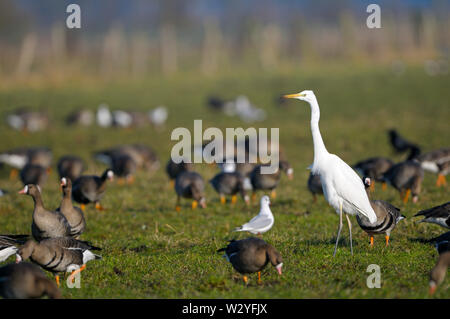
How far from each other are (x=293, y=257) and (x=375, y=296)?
1.72m

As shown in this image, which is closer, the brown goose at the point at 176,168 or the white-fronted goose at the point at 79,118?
the brown goose at the point at 176,168

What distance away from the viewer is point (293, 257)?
308 inches

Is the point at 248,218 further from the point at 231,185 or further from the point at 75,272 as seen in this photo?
the point at 75,272

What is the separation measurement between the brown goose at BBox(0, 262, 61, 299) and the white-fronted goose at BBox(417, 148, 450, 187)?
32.4ft

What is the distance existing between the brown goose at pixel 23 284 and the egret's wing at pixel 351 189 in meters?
4.17

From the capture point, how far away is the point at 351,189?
26.4 ft

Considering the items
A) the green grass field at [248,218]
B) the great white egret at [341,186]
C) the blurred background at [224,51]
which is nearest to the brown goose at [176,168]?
the green grass field at [248,218]

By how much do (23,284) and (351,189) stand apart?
180 inches

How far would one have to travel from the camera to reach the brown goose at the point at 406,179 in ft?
37.4

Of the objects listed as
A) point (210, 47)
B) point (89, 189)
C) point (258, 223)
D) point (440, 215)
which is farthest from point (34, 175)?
point (210, 47)

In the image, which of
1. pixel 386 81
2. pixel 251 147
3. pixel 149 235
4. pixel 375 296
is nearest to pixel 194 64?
pixel 386 81

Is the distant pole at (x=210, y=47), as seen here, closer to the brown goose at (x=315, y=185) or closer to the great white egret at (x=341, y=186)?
the brown goose at (x=315, y=185)

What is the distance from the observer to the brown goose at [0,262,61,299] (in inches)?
233

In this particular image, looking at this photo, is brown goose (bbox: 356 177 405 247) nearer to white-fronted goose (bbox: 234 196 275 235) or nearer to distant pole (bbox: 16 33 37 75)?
white-fronted goose (bbox: 234 196 275 235)
